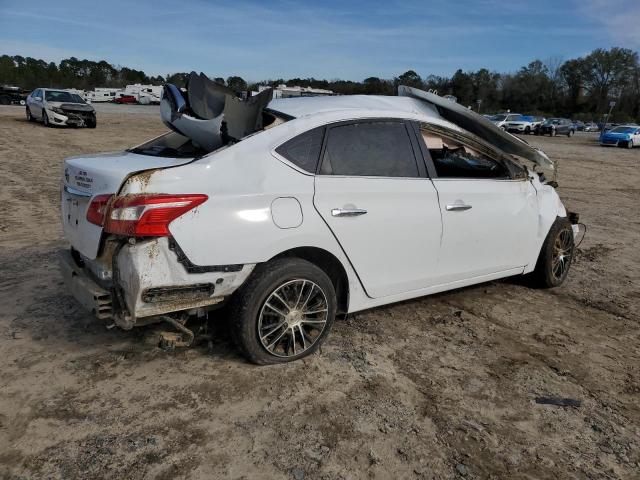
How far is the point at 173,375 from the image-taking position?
3238 mm

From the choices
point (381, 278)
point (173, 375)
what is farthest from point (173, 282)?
point (381, 278)

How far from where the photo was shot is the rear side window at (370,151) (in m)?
3.43

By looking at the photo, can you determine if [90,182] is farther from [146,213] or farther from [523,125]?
[523,125]

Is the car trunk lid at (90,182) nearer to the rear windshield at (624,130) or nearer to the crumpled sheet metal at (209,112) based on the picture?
the crumpled sheet metal at (209,112)

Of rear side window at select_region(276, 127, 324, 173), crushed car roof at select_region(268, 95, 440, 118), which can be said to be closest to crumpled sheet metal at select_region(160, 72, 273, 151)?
crushed car roof at select_region(268, 95, 440, 118)

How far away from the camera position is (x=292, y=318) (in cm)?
331

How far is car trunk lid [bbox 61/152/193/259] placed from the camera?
2956 millimetres

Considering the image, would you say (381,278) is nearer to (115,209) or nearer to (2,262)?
(115,209)

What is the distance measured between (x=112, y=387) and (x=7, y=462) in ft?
2.33

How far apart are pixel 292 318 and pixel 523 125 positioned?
4120 cm

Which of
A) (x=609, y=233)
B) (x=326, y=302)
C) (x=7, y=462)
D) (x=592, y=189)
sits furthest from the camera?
(x=592, y=189)

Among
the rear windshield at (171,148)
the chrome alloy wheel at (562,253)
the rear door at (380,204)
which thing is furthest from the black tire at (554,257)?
the rear windshield at (171,148)

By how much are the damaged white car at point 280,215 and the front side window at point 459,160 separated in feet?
0.12

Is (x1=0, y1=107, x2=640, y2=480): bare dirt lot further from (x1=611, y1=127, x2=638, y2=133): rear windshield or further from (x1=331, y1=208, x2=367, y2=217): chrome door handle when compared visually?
(x1=611, y1=127, x2=638, y2=133): rear windshield
